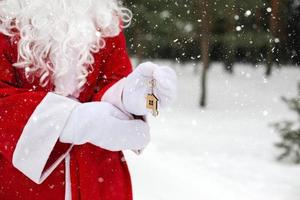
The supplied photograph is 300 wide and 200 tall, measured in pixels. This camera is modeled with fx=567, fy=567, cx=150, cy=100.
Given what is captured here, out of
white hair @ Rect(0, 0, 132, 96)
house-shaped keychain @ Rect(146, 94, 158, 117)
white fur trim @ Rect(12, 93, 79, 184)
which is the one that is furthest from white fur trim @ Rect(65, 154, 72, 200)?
house-shaped keychain @ Rect(146, 94, 158, 117)

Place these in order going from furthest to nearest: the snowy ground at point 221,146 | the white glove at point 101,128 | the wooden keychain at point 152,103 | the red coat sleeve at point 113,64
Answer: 1. the snowy ground at point 221,146
2. the red coat sleeve at point 113,64
3. the white glove at point 101,128
4. the wooden keychain at point 152,103

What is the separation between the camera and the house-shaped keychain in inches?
62.5

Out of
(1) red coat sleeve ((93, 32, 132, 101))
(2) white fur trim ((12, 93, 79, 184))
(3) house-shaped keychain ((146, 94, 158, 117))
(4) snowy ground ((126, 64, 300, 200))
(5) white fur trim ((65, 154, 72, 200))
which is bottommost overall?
(4) snowy ground ((126, 64, 300, 200))

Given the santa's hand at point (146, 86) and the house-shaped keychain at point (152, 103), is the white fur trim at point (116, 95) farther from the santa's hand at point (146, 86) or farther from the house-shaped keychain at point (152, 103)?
the house-shaped keychain at point (152, 103)

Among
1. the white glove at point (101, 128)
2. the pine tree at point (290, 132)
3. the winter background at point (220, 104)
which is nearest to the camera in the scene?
the white glove at point (101, 128)

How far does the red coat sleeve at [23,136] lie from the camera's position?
1.73 metres

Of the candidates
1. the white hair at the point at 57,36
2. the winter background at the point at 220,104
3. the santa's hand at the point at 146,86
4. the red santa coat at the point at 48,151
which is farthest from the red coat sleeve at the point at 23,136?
the winter background at the point at 220,104

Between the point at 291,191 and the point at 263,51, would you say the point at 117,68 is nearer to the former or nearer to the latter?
the point at 291,191

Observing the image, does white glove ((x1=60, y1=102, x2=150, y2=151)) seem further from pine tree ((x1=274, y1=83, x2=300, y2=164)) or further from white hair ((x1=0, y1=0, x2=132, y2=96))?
pine tree ((x1=274, y1=83, x2=300, y2=164))

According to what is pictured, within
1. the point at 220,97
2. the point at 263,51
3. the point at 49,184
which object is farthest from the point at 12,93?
the point at 263,51

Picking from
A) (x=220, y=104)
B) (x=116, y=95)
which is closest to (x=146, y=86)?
(x=116, y=95)

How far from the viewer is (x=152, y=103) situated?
1.60 m

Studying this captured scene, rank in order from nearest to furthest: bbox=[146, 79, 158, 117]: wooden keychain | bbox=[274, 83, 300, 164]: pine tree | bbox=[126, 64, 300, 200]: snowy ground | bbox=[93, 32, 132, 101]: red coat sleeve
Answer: bbox=[146, 79, 158, 117]: wooden keychain
bbox=[93, 32, 132, 101]: red coat sleeve
bbox=[126, 64, 300, 200]: snowy ground
bbox=[274, 83, 300, 164]: pine tree

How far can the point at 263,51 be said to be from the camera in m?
25.8
